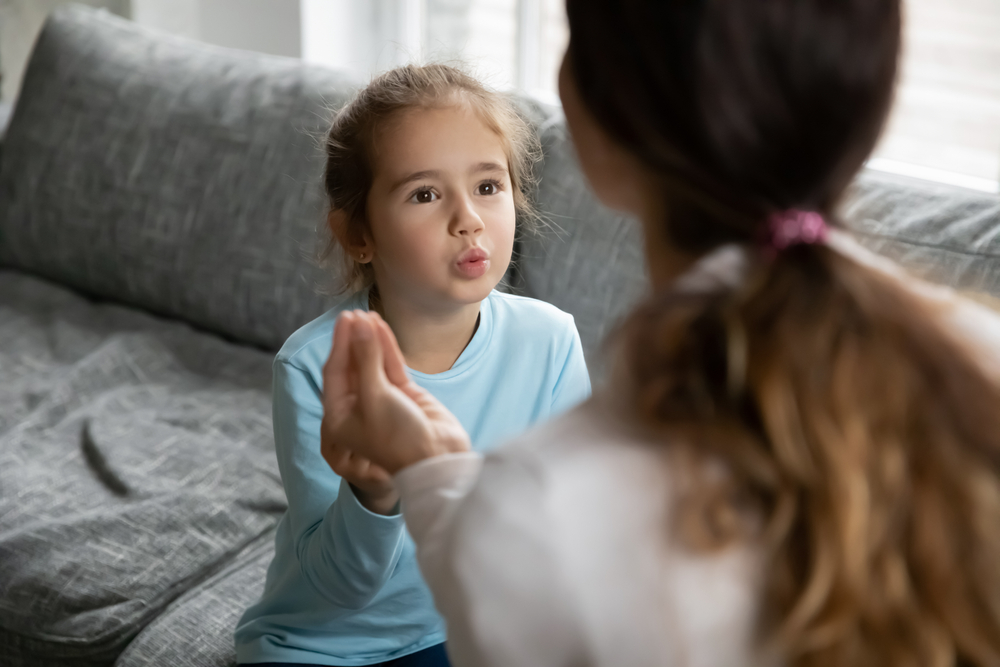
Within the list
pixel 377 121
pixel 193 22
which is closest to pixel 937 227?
pixel 377 121

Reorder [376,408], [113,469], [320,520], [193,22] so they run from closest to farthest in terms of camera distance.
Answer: [376,408]
[320,520]
[113,469]
[193,22]

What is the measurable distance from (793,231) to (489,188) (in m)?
0.53

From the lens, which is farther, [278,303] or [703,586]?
[278,303]

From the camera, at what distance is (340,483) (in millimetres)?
928

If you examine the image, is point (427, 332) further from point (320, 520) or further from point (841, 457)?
point (841, 457)

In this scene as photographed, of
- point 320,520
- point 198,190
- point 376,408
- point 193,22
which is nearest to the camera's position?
point 376,408

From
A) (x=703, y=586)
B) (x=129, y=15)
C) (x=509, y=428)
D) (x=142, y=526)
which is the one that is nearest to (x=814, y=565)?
(x=703, y=586)

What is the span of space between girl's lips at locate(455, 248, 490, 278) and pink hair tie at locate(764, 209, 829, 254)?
18.5 inches

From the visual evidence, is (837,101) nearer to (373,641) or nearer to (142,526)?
(373,641)

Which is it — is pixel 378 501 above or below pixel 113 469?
above

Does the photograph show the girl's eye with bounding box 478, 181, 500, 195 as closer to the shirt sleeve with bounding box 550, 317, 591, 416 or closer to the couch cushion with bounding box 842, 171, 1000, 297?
the shirt sleeve with bounding box 550, 317, 591, 416

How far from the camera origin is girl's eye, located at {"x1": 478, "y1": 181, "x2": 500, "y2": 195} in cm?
106

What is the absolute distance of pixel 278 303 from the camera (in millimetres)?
1803

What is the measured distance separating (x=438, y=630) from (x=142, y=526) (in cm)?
51
